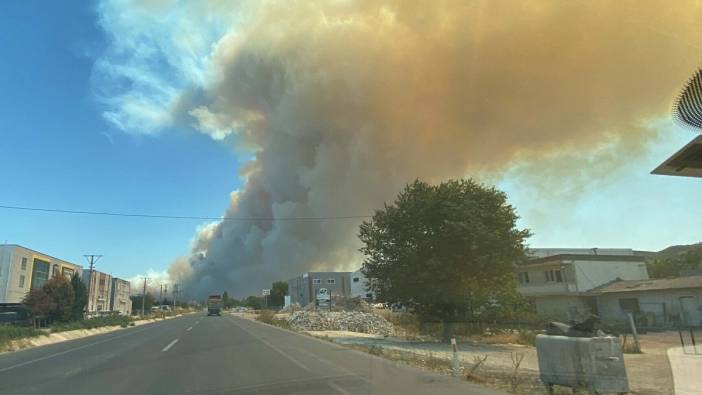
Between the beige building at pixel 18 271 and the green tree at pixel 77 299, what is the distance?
7300 millimetres

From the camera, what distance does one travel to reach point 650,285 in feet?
127

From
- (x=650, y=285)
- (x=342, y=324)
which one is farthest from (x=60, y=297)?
(x=650, y=285)

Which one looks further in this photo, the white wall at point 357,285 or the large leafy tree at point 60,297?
the white wall at point 357,285

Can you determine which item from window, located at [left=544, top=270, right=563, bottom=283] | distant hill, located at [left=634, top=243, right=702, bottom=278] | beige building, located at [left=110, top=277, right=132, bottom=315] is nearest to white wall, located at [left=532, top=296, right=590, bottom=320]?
window, located at [left=544, top=270, right=563, bottom=283]

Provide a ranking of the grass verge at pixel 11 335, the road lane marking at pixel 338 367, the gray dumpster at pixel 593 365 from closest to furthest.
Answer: the gray dumpster at pixel 593 365
the road lane marking at pixel 338 367
the grass verge at pixel 11 335

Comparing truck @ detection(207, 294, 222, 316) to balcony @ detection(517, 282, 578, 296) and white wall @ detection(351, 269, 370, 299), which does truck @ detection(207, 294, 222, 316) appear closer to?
white wall @ detection(351, 269, 370, 299)

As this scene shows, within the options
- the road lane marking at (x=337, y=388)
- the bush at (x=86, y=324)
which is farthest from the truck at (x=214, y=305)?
the road lane marking at (x=337, y=388)

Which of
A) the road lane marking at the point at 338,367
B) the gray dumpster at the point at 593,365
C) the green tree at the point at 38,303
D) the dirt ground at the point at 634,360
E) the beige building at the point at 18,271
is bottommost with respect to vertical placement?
the dirt ground at the point at 634,360

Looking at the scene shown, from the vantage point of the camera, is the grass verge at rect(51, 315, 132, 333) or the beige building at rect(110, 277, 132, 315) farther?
the beige building at rect(110, 277, 132, 315)

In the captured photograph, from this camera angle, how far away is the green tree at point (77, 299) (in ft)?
186

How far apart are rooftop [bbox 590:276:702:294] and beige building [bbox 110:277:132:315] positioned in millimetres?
116371

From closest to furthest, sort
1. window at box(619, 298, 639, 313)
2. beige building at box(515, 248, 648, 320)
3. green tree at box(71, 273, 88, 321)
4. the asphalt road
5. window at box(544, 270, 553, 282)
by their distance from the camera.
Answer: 1. the asphalt road
2. window at box(619, 298, 639, 313)
3. beige building at box(515, 248, 648, 320)
4. window at box(544, 270, 553, 282)
5. green tree at box(71, 273, 88, 321)

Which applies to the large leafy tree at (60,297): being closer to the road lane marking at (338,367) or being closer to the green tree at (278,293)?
the road lane marking at (338,367)

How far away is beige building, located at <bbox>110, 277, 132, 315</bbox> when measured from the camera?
428ft
